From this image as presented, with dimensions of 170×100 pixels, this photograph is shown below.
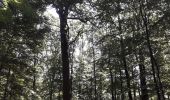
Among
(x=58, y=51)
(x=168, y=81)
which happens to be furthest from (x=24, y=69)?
(x=58, y=51)

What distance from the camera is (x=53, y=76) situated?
32.8 metres

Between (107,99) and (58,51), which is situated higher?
(58,51)

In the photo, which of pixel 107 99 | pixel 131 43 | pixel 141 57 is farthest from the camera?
pixel 107 99

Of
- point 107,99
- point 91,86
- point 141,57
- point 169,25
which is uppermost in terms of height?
point 169,25

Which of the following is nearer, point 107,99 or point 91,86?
point 91,86

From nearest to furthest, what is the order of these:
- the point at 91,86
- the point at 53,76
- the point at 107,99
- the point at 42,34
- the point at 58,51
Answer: the point at 42,34 < the point at 53,76 < the point at 58,51 < the point at 91,86 < the point at 107,99

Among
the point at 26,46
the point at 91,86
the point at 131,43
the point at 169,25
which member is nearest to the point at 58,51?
the point at 91,86

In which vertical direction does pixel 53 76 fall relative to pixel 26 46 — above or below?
below

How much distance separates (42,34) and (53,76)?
56.5 feet

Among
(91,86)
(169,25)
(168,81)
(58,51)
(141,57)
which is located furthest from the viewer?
(91,86)

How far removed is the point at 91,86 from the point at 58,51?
25.6ft

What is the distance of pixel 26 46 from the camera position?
1817 cm

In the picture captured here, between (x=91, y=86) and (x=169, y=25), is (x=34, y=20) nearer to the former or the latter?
(x=169, y=25)

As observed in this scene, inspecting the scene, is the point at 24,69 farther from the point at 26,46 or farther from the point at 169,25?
the point at 169,25
